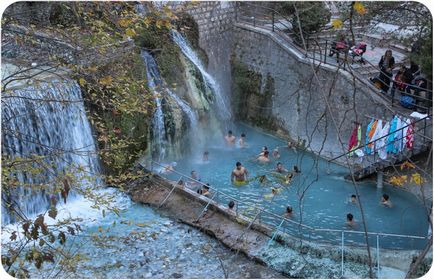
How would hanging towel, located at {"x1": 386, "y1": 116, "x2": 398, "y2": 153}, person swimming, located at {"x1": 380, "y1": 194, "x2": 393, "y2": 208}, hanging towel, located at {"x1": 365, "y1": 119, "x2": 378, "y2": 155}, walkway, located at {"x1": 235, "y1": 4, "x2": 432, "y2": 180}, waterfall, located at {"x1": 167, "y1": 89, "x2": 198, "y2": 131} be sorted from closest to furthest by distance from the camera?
person swimming, located at {"x1": 380, "y1": 194, "x2": 393, "y2": 208}
walkway, located at {"x1": 235, "y1": 4, "x2": 432, "y2": 180}
hanging towel, located at {"x1": 386, "y1": 116, "x2": 398, "y2": 153}
hanging towel, located at {"x1": 365, "y1": 119, "x2": 378, "y2": 155}
waterfall, located at {"x1": 167, "y1": 89, "x2": 198, "y2": 131}

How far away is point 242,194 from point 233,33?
6.64 metres

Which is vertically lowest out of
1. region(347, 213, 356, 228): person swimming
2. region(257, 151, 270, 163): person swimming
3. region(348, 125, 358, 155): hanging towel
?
region(347, 213, 356, 228): person swimming

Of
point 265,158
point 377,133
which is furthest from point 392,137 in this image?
point 265,158

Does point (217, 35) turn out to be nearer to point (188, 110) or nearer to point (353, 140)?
point (188, 110)

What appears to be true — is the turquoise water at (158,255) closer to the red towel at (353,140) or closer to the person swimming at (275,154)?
the person swimming at (275,154)

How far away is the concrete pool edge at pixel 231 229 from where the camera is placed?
10.4 meters

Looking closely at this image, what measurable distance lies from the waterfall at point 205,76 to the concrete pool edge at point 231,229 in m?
4.73

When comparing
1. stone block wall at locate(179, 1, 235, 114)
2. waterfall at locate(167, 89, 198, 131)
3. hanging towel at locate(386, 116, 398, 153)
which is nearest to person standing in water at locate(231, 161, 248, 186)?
waterfall at locate(167, 89, 198, 131)

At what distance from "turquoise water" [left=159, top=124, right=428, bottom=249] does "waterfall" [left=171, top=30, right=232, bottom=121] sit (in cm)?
160

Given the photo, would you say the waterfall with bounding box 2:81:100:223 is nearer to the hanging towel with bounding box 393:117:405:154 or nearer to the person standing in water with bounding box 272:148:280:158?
the person standing in water with bounding box 272:148:280:158

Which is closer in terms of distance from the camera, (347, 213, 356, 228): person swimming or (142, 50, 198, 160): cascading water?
(347, 213, 356, 228): person swimming

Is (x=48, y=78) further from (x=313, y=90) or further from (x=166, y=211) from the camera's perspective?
(x=313, y=90)

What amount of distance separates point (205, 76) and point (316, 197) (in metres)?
5.52

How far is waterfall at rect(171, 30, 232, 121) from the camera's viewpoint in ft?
54.9
